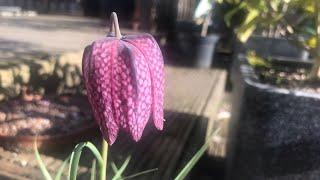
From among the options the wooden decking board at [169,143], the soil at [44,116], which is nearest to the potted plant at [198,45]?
the wooden decking board at [169,143]

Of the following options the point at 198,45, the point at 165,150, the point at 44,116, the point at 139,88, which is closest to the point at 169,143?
the point at 165,150

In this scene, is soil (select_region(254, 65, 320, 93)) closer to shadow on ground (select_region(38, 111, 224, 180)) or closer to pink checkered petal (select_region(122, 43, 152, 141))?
shadow on ground (select_region(38, 111, 224, 180))

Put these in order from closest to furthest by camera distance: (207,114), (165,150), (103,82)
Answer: (103,82) → (165,150) → (207,114)

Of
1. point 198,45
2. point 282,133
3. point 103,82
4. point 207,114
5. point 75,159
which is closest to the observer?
point 103,82

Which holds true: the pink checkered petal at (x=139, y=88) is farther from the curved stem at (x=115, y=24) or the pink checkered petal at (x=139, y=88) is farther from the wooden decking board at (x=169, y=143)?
the wooden decking board at (x=169, y=143)

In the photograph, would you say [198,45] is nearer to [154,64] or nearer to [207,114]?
[207,114]

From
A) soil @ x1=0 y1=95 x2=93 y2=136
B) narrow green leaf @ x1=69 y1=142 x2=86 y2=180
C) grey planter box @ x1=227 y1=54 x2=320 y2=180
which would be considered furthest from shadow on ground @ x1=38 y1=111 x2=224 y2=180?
narrow green leaf @ x1=69 y1=142 x2=86 y2=180
